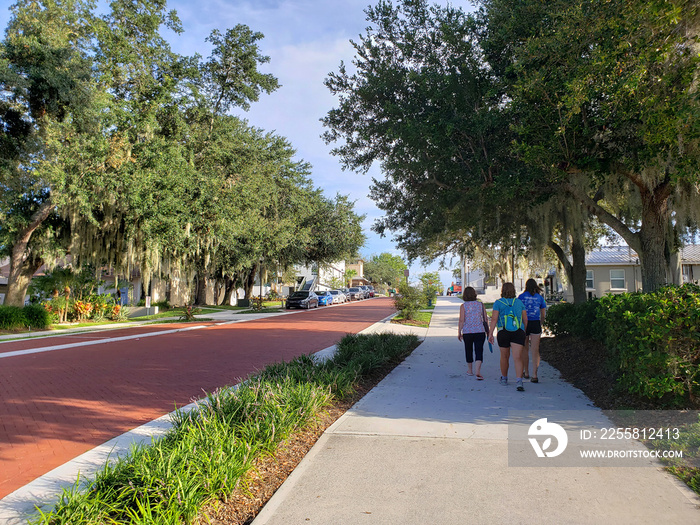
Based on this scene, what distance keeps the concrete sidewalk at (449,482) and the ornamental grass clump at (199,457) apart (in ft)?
1.37

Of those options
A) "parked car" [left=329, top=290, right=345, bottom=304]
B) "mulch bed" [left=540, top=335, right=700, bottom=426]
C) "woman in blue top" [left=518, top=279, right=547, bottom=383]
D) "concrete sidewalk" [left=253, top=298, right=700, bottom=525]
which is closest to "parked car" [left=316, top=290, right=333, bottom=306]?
"parked car" [left=329, top=290, right=345, bottom=304]

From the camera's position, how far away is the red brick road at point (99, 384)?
189 inches

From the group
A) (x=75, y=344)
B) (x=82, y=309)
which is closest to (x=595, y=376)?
(x=75, y=344)

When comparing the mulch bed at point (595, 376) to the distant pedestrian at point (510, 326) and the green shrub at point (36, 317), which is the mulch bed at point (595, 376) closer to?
the distant pedestrian at point (510, 326)

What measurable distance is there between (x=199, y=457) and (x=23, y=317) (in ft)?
58.2

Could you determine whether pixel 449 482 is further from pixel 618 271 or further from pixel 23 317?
pixel 618 271

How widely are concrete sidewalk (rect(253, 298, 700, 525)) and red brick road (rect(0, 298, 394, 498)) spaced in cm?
250

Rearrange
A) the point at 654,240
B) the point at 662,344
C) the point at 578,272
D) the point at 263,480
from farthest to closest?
1. the point at 578,272
2. the point at 654,240
3. the point at 662,344
4. the point at 263,480

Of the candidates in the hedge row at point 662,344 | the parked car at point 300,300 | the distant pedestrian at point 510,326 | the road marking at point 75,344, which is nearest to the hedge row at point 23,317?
the road marking at point 75,344

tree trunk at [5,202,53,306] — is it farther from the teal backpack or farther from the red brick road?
the teal backpack

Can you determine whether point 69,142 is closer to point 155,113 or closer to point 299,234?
point 155,113

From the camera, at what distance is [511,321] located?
7016mm

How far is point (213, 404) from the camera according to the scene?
5.04 m

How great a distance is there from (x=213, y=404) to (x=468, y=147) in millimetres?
7672
